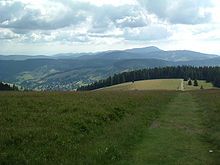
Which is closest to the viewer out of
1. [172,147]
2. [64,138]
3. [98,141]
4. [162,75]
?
[64,138]

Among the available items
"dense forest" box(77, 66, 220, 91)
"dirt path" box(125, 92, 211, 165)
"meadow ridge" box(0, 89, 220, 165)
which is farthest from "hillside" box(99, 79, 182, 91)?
"meadow ridge" box(0, 89, 220, 165)

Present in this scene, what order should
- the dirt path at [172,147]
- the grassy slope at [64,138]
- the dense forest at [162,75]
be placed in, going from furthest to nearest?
the dense forest at [162,75], the dirt path at [172,147], the grassy slope at [64,138]

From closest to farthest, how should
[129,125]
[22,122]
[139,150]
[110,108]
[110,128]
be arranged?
1. [139,150]
2. [22,122]
3. [110,128]
4. [129,125]
5. [110,108]

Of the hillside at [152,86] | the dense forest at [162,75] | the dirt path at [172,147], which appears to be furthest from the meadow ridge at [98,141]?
the dense forest at [162,75]

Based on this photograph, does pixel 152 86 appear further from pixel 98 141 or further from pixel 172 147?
pixel 98 141

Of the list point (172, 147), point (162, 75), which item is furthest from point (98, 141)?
point (162, 75)

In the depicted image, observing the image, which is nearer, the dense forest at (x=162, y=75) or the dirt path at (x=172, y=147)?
the dirt path at (x=172, y=147)

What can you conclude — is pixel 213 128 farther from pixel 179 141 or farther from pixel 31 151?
pixel 31 151

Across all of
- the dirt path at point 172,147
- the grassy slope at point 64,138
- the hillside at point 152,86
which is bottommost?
the hillside at point 152,86

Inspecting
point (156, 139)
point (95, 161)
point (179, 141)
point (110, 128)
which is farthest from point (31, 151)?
point (179, 141)

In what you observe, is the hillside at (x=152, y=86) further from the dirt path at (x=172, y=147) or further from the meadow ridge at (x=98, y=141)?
the meadow ridge at (x=98, y=141)

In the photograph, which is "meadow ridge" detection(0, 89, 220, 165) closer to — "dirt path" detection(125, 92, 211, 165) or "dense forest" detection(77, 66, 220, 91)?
"dirt path" detection(125, 92, 211, 165)

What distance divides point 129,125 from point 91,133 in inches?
150

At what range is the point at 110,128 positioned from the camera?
15.3m
